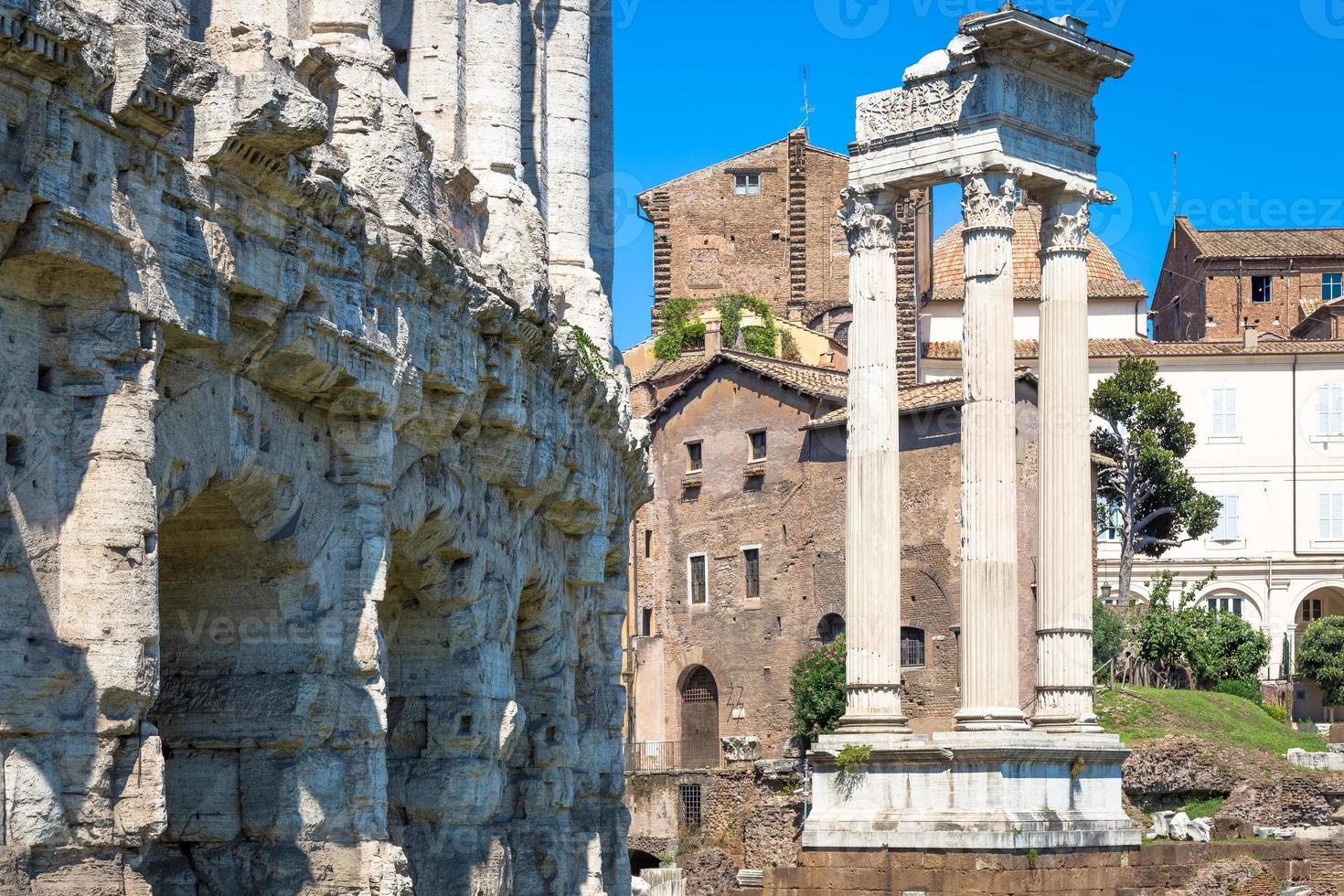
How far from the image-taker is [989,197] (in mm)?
32125

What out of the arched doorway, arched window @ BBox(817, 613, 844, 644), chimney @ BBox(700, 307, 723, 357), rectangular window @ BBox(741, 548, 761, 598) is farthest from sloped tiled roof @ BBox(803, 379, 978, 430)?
the arched doorway

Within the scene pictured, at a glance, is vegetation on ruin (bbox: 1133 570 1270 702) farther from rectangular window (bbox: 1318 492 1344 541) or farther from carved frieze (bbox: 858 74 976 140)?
carved frieze (bbox: 858 74 976 140)

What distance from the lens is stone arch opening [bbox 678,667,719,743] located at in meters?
51.0

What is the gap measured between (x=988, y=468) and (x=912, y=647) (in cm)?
1606

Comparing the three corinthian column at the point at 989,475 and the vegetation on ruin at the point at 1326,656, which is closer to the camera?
the three corinthian column at the point at 989,475

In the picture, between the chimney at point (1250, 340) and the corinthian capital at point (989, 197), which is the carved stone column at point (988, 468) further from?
the chimney at point (1250, 340)

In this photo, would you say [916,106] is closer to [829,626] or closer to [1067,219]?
[1067,219]

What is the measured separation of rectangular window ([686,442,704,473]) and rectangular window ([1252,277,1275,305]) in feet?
67.4

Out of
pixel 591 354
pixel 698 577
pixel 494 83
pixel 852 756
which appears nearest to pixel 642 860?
pixel 698 577

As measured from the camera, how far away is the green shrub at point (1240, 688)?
5021cm

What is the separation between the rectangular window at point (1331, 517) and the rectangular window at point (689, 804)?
2216cm

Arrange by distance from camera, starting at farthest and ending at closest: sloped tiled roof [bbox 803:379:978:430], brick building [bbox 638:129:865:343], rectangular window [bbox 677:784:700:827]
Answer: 1. brick building [bbox 638:129:865:343]
2. sloped tiled roof [bbox 803:379:978:430]
3. rectangular window [bbox 677:784:700:827]

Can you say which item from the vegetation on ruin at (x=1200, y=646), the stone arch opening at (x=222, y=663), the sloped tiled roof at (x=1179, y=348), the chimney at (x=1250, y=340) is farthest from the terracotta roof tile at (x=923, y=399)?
the stone arch opening at (x=222, y=663)

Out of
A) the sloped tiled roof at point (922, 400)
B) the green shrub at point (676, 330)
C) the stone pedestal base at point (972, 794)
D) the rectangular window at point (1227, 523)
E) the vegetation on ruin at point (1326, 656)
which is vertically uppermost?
the green shrub at point (676, 330)
